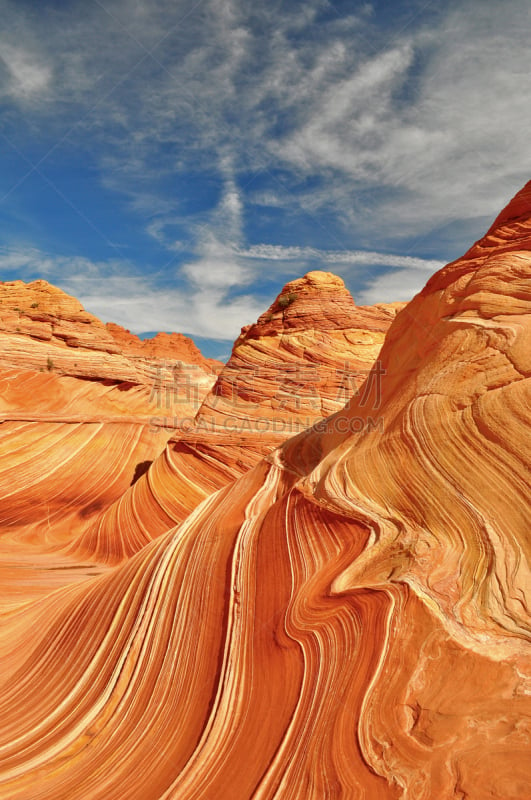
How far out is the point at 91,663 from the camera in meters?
4.68

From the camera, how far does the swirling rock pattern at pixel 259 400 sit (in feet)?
39.3

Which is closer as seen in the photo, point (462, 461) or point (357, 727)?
point (357, 727)

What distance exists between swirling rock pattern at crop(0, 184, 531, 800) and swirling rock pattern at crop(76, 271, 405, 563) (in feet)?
19.3

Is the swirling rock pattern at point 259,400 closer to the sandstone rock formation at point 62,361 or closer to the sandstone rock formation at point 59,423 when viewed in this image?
the sandstone rock formation at point 59,423

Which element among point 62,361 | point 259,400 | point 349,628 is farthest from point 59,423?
point 349,628

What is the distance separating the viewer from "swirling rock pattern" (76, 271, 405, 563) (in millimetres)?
11992

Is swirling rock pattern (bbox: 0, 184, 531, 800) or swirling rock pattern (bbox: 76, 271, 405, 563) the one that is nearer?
swirling rock pattern (bbox: 0, 184, 531, 800)

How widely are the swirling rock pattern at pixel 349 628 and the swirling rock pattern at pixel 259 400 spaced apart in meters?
5.89

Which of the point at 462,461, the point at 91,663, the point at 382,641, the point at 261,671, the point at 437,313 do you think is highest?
the point at 437,313

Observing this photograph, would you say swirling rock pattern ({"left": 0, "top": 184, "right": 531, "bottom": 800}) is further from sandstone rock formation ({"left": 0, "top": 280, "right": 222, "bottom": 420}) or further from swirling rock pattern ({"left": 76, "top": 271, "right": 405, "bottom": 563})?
sandstone rock formation ({"left": 0, "top": 280, "right": 222, "bottom": 420})

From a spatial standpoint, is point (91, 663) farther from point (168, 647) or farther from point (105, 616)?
point (168, 647)

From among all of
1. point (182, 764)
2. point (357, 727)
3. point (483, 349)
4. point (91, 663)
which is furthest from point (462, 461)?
point (91, 663)

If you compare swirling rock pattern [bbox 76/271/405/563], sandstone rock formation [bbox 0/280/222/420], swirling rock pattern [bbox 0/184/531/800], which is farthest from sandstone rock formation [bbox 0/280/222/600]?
swirling rock pattern [bbox 0/184/531/800]

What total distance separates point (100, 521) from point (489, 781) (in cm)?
1213
